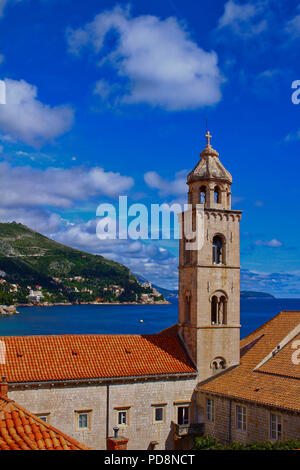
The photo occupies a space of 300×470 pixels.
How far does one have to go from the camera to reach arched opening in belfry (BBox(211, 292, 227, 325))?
32.8 metres

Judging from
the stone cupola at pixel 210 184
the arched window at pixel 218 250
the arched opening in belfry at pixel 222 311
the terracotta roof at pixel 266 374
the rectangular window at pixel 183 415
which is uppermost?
the stone cupola at pixel 210 184

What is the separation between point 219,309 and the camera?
33125 mm

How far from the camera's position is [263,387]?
88.8 ft

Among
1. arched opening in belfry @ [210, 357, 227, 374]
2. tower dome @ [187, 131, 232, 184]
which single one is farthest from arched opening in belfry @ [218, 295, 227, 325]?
tower dome @ [187, 131, 232, 184]

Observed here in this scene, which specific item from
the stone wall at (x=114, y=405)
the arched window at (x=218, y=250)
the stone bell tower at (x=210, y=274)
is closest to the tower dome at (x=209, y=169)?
the stone bell tower at (x=210, y=274)

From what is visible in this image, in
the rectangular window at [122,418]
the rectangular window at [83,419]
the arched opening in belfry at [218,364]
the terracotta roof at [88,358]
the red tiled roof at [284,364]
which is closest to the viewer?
the terracotta roof at [88,358]

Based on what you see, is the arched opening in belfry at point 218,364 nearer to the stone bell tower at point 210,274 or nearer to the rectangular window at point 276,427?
the stone bell tower at point 210,274

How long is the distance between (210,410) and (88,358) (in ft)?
26.1

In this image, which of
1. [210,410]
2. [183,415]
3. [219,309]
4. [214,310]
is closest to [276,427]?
[210,410]

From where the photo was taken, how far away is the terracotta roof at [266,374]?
25.6 meters

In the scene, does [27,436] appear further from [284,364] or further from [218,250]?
[218,250]
